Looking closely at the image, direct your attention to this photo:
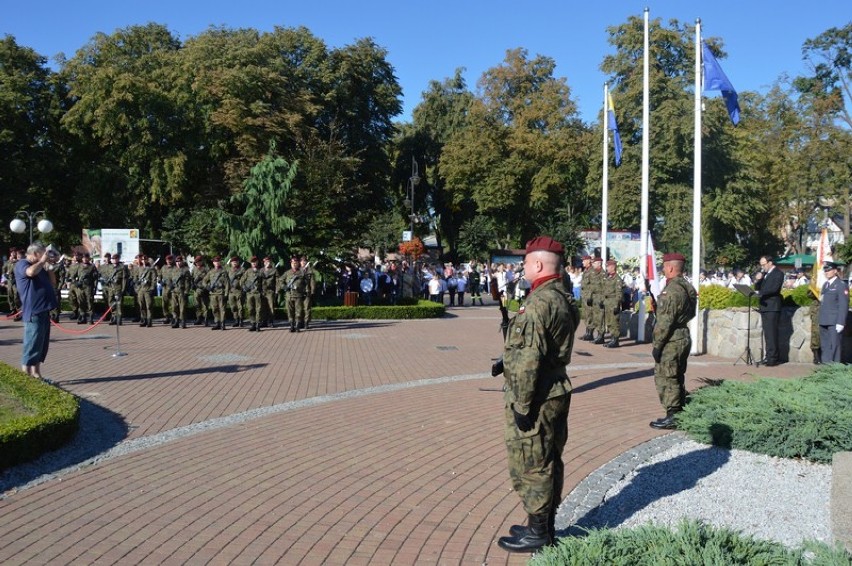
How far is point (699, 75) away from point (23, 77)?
34100 millimetres

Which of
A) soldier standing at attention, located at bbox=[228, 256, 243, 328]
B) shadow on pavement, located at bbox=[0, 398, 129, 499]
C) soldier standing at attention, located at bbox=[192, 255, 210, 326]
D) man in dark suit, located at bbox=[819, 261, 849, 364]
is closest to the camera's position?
shadow on pavement, located at bbox=[0, 398, 129, 499]

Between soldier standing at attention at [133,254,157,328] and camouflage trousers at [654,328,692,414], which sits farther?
soldier standing at attention at [133,254,157,328]

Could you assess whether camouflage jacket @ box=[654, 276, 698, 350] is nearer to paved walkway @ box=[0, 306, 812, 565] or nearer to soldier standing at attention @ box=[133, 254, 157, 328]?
paved walkway @ box=[0, 306, 812, 565]

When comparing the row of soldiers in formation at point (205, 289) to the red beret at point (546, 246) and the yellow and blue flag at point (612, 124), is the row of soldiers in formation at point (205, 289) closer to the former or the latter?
the yellow and blue flag at point (612, 124)

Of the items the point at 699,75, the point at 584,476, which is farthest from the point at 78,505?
the point at 699,75

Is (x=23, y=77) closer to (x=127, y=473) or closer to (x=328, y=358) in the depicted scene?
(x=328, y=358)

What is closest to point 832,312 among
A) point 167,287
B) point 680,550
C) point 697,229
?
point 697,229

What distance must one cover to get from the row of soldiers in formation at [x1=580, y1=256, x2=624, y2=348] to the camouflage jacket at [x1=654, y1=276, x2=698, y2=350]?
7951 millimetres

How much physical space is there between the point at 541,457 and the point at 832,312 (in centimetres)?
967

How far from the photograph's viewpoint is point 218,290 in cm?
1856

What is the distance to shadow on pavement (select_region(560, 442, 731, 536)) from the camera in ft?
17.4

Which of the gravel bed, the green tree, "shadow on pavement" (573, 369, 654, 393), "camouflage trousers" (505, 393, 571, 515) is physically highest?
the green tree

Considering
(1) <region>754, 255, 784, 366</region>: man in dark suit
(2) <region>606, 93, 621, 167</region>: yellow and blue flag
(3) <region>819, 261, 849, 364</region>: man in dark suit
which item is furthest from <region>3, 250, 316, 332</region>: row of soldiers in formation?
(3) <region>819, 261, 849, 364</region>: man in dark suit

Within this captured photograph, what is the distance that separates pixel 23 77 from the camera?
37062 millimetres
